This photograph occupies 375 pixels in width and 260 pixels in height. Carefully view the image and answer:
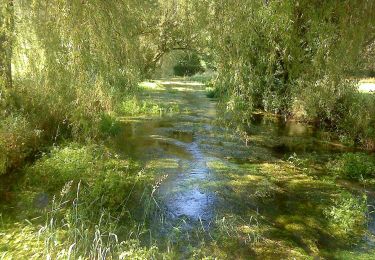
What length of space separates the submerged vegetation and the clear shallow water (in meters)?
0.04

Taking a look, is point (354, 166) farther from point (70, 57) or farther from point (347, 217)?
point (70, 57)

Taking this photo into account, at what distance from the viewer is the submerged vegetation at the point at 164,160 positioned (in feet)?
18.0

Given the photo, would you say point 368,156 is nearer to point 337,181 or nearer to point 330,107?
point 337,181

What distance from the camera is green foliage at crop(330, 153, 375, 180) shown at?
28.7 ft

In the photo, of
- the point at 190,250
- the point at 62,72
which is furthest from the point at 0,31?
the point at 190,250

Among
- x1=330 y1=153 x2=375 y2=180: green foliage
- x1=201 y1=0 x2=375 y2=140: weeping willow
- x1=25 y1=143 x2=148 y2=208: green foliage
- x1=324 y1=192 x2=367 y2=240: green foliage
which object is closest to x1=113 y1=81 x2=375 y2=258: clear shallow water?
x1=324 y1=192 x2=367 y2=240: green foliage

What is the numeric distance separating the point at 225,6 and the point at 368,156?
5.39 meters

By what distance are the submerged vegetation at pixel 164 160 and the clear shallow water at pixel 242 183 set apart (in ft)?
0.12

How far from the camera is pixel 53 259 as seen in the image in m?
4.48

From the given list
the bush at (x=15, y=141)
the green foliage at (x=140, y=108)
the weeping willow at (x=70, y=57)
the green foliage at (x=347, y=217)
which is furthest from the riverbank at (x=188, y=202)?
the green foliage at (x=140, y=108)

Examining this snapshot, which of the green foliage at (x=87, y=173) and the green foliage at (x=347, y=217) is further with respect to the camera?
the green foliage at (x=87, y=173)

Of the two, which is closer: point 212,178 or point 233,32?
point 233,32

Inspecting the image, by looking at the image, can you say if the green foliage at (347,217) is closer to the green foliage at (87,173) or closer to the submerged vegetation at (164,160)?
the submerged vegetation at (164,160)

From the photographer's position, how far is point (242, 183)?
806 cm
